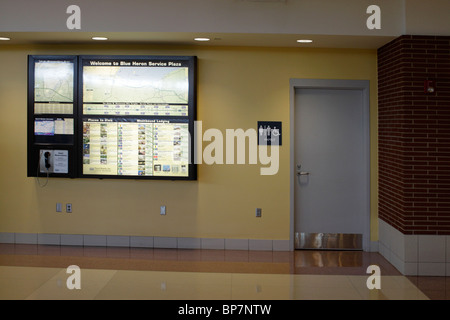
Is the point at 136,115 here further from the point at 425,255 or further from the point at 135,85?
the point at 425,255

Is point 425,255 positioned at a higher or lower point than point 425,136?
lower

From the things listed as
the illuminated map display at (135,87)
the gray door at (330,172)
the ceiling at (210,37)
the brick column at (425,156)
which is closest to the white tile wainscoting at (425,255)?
the brick column at (425,156)

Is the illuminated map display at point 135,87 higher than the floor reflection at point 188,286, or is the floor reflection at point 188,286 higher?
the illuminated map display at point 135,87

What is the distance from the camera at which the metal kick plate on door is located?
8.16 meters

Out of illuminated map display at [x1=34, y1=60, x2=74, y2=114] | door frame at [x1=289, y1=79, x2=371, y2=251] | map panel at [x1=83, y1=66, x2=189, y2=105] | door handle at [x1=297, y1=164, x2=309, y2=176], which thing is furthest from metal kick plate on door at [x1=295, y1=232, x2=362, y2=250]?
illuminated map display at [x1=34, y1=60, x2=74, y2=114]

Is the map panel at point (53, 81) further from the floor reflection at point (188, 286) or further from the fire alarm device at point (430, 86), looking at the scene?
the fire alarm device at point (430, 86)

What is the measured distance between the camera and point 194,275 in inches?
267

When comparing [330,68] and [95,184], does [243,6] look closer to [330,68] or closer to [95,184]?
[330,68]

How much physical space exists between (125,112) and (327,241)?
339 centimetres

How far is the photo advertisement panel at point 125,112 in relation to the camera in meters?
7.87

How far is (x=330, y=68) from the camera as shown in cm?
802

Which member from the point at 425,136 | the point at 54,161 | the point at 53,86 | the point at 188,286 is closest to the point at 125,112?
the point at 53,86

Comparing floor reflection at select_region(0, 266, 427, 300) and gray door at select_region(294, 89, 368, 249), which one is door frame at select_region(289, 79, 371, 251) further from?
floor reflection at select_region(0, 266, 427, 300)

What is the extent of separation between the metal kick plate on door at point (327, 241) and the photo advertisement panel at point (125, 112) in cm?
181
